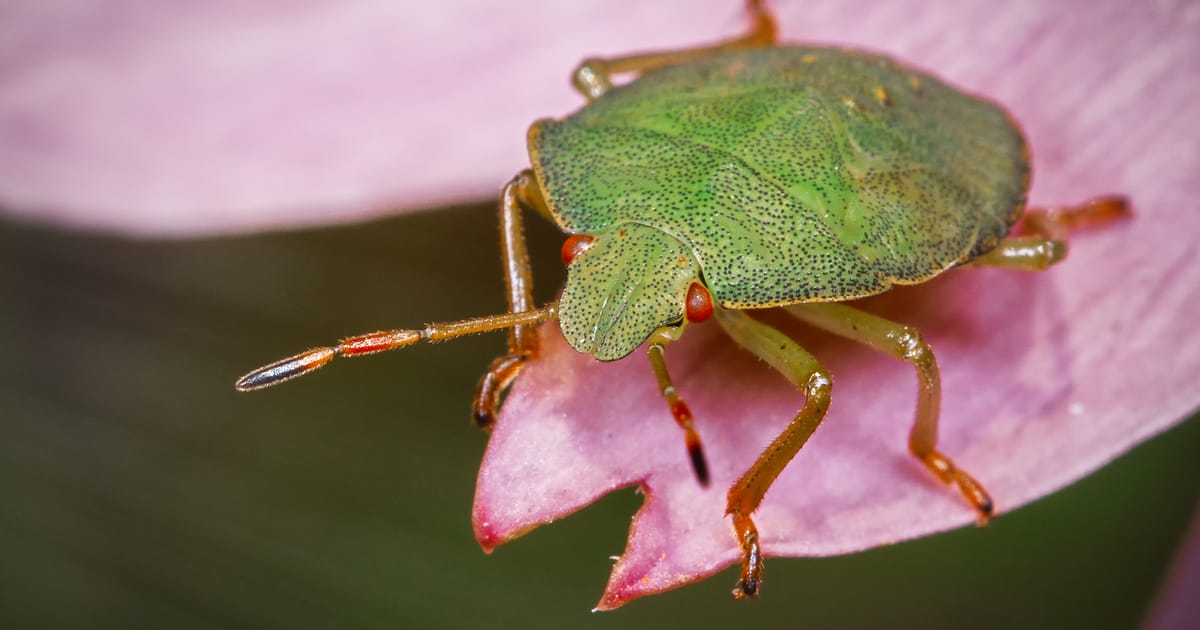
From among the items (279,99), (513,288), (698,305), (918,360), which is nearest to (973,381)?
(918,360)

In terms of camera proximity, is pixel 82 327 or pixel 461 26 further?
pixel 82 327

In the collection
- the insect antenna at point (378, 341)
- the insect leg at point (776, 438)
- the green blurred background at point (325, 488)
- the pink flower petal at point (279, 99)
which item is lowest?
the green blurred background at point (325, 488)

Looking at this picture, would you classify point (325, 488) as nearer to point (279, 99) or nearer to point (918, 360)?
point (279, 99)

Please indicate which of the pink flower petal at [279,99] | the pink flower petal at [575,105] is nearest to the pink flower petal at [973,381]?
the pink flower petal at [575,105]

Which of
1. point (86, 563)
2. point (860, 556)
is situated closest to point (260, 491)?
point (86, 563)

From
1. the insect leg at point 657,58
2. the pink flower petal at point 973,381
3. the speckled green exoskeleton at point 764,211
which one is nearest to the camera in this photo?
the pink flower petal at point 973,381

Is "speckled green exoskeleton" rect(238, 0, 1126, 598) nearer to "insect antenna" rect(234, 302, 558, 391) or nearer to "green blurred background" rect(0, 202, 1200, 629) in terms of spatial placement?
"insect antenna" rect(234, 302, 558, 391)

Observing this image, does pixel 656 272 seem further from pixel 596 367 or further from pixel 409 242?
pixel 409 242

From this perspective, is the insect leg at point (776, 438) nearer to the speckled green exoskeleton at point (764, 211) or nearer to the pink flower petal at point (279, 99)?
the speckled green exoskeleton at point (764, 211)
